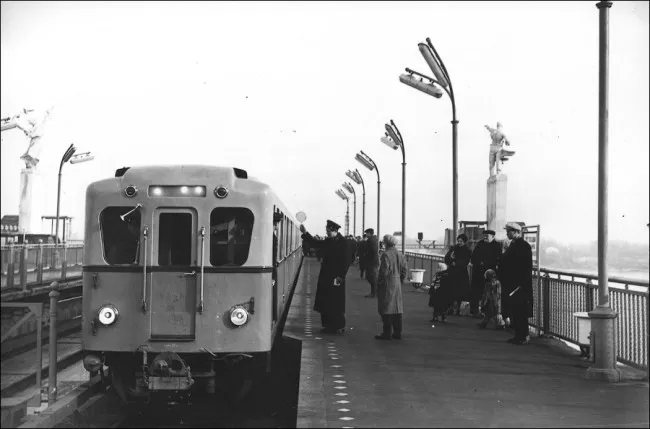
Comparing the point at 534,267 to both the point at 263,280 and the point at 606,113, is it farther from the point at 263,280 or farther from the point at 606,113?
the point at 263,280

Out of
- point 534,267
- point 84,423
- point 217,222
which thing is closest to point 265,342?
point 217,222

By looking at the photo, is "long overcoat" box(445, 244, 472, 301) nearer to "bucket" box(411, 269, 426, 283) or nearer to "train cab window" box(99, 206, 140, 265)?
"train cab window" box(99, 206, 140, 265)

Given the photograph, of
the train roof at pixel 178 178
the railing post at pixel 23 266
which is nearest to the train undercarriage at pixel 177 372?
the train roof at pixel 178 178

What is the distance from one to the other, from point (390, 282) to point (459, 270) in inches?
127

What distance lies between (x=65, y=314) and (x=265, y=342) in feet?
65.5

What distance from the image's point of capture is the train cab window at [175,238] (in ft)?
31.5

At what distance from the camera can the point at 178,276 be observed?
31.2 feet

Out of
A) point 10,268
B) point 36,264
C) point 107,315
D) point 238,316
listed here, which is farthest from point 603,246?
point 36,264

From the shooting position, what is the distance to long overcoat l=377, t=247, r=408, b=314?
14.1 meters

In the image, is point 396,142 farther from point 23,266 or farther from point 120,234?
point 120,234

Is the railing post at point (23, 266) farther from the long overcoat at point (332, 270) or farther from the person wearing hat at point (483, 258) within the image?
the person wearing hat at point (483, 258)

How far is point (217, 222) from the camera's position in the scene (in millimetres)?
9734

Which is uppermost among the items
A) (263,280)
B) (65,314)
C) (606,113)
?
(606,113)

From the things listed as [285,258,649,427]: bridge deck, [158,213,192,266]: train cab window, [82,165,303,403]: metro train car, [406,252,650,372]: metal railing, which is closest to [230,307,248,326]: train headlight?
[82,165,303,403]: metro train car
